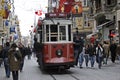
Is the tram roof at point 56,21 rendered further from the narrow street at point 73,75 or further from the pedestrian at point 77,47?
the narrow street at point 73,75

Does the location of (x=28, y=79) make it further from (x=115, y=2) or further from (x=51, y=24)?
(x=115, y=2)

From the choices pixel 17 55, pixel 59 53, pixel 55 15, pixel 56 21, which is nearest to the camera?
pixel 17 55

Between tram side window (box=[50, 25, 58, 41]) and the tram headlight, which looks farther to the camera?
tram side window (box=[50, 25, 58, 41])

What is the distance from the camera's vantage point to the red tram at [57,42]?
23984 millimetres

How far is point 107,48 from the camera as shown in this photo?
35.2 metres

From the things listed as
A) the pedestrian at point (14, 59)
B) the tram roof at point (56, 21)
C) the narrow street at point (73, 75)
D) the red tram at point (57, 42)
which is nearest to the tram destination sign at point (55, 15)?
the red tram at point (57, 42)

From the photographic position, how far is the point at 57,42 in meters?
24.1

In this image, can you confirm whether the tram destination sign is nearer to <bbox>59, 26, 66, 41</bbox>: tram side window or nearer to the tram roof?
the tram roof

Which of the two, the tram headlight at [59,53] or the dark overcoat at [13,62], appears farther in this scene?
the tram headlight at [59,53]

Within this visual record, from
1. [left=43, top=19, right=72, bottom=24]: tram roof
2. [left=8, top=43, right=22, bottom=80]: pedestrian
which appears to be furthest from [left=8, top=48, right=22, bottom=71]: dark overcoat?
[left=43, top=19, right=72, bottom=24]: tram roof

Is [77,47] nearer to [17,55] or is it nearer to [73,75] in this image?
[73,75]

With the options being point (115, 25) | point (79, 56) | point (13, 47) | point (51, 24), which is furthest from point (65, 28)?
point (115, 25)

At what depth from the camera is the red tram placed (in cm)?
2398

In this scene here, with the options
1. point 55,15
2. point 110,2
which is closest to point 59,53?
point 55,15
